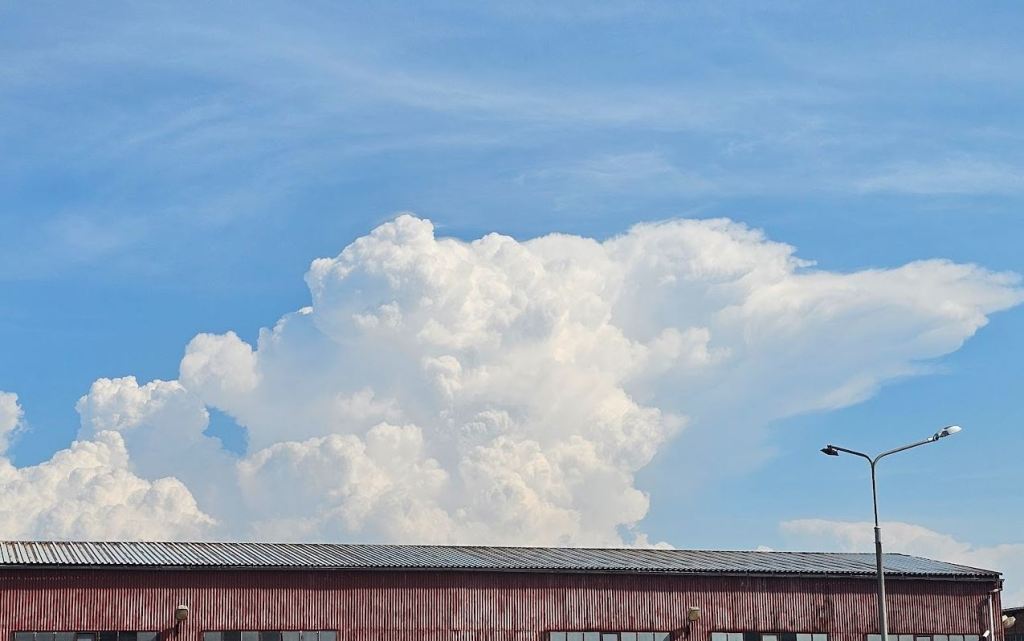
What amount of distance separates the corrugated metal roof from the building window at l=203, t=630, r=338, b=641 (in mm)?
2875

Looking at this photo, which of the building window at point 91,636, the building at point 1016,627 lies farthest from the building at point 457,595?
the building at point 1016,627

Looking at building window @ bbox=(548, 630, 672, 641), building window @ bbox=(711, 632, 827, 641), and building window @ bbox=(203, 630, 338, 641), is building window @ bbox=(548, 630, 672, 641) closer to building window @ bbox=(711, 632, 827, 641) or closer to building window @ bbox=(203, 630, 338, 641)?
building window @ bbox=(711, 632, 827, 641)

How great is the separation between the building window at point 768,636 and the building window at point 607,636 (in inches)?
117

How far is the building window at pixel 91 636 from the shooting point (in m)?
59.8

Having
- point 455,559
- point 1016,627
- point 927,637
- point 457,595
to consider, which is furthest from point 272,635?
point 1016,627

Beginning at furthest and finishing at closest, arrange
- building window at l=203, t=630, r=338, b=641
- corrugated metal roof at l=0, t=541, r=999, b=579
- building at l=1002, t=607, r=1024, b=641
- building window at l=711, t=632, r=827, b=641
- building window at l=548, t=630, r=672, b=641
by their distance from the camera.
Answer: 1. building at l=1002, t=607, r=1024, b=641
2. building window at l=711, t=632, r=827, b=641
3. building window at l=548, t=630, r=672, b=641
4. corrugated metal roof at l=0, t=541, r=999, b=579
5. building window at l=203, t=630, r=338, b=641

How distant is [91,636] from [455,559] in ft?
60.4

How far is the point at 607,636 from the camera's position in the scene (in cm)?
6806

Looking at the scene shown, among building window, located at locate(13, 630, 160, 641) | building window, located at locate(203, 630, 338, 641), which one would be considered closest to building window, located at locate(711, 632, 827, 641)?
building window, located at locate(203, 630, 338, 641)

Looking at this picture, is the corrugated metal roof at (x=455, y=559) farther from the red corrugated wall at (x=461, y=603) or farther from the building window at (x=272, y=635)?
the building window at (x=272, y=635)

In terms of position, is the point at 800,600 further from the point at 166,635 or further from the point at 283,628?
the point at 166,635

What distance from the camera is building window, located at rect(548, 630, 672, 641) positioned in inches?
2662

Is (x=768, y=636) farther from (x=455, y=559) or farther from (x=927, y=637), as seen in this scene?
(x=455, y=559)

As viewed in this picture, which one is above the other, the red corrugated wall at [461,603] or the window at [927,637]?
the red corrugated wall at [461,603]
